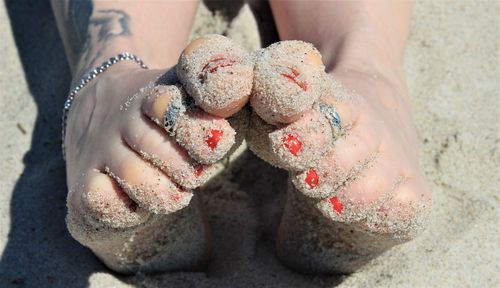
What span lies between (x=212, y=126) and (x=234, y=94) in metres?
0.07

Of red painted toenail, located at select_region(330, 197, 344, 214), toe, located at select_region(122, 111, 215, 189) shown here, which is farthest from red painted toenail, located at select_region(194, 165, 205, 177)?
red painted toenail, located at select_region(330, 197, 344, 214)

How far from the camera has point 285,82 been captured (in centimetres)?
98

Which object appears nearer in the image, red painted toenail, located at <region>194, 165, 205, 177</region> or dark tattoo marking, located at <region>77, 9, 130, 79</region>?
red painted toenail, located at <region>194, 165, 205, 177</region>

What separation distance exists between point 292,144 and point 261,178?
573 mm

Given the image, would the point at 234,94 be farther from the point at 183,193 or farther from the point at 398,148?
the point at 398,148

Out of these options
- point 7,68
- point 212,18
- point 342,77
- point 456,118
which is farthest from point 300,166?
point 7,68

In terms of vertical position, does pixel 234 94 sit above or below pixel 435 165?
above

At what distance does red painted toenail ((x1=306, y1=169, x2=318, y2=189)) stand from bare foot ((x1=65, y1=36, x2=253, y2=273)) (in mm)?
124

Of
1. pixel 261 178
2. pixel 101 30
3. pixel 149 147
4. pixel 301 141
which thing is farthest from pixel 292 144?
pixel 101 30

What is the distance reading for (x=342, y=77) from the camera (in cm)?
135

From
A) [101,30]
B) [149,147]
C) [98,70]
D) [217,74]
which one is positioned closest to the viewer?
[217,74]

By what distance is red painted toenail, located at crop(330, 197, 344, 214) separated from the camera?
3.63 feet

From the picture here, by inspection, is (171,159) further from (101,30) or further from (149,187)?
(101,30)

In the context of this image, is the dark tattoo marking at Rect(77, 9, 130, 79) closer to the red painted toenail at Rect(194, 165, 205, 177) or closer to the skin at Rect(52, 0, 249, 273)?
the skin at Rect(52, 0, 249, 273)
